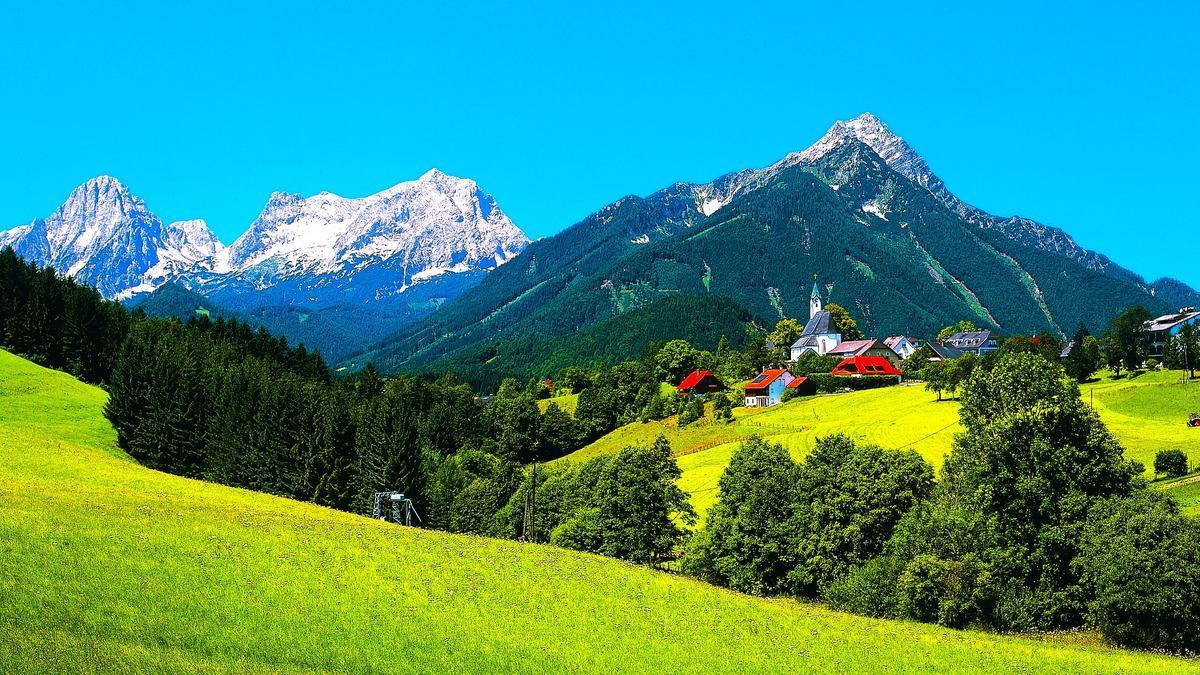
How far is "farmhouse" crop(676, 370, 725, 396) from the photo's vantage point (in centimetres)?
16875

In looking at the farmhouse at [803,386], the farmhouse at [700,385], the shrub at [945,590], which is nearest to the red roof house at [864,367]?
the farmhouse at [803,386]

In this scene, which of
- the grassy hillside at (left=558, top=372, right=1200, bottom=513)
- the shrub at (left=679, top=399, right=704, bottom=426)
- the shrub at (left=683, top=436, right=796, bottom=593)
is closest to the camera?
the shrub at (left=683, top=436, right=796, bottom=593)

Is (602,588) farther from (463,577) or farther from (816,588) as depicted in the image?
(816,588)

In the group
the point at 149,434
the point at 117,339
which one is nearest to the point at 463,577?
the point at 149,434

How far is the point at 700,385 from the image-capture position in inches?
6693

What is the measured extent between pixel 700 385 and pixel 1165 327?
8827 centimetres

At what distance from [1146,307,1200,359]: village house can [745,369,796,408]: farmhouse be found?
5807 cm

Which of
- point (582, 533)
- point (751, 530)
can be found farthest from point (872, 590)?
point (582, 533)

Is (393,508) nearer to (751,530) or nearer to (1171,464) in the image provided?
(751,530)

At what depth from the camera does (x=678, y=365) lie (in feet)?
631

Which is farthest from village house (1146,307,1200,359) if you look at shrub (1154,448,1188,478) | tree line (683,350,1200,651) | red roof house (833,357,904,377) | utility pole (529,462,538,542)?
utility pole (529,462,538,542)

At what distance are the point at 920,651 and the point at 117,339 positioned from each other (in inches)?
4236

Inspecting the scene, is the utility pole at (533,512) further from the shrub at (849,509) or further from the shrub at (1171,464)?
the shrub at (1171,464)

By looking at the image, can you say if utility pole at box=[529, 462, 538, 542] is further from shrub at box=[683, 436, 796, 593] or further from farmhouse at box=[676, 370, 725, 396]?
farmhouse at box=[676, 370, 725, 396]
